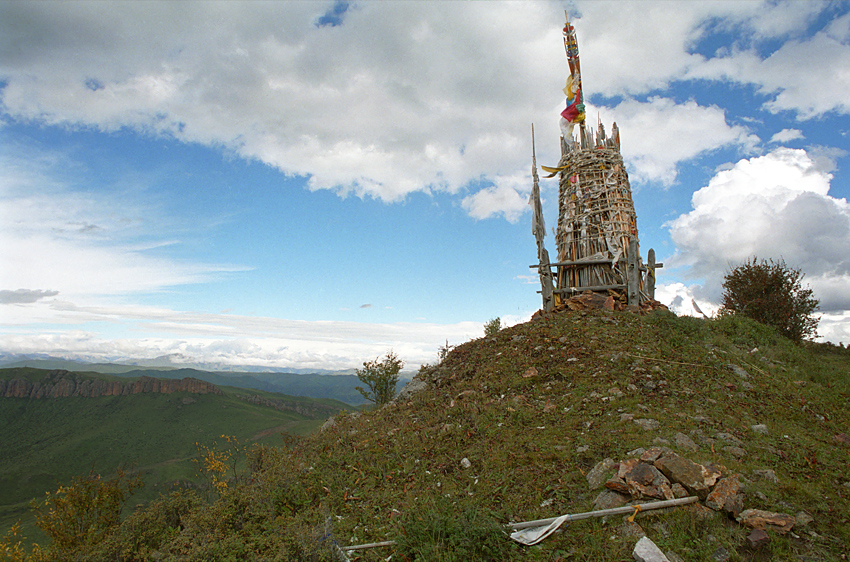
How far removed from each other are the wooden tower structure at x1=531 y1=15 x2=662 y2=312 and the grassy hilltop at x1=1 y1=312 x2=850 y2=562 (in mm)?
4105

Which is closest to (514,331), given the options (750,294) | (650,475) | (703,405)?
(703,405)

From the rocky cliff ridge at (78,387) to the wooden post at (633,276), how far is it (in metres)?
159

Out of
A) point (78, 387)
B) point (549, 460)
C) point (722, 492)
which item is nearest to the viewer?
point (722, 492)

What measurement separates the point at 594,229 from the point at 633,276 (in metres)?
2.80

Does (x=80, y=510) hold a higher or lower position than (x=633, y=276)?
lower

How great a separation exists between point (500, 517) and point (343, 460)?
4.70 metres

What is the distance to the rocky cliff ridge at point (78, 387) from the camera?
390ft

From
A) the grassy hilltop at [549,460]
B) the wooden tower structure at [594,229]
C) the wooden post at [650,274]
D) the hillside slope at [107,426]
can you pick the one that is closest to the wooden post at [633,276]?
the wooden tower structure at [594,229]

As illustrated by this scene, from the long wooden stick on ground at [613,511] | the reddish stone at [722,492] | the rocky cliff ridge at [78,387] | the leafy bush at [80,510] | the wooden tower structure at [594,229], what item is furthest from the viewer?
the rocky cliff ridge at [78,387]

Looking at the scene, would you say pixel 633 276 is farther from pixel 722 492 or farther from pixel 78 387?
pixel 78 387

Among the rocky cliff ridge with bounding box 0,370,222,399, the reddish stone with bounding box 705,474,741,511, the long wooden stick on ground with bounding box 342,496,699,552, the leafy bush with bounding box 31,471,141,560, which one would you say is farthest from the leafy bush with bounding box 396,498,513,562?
the rocky cliff ridge with bounding box 0,370,222,399

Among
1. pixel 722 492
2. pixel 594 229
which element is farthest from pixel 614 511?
pixel 594 229

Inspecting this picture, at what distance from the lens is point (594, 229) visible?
58.4ft

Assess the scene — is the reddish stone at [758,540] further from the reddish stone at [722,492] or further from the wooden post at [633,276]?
the wooden post at [633,276]
